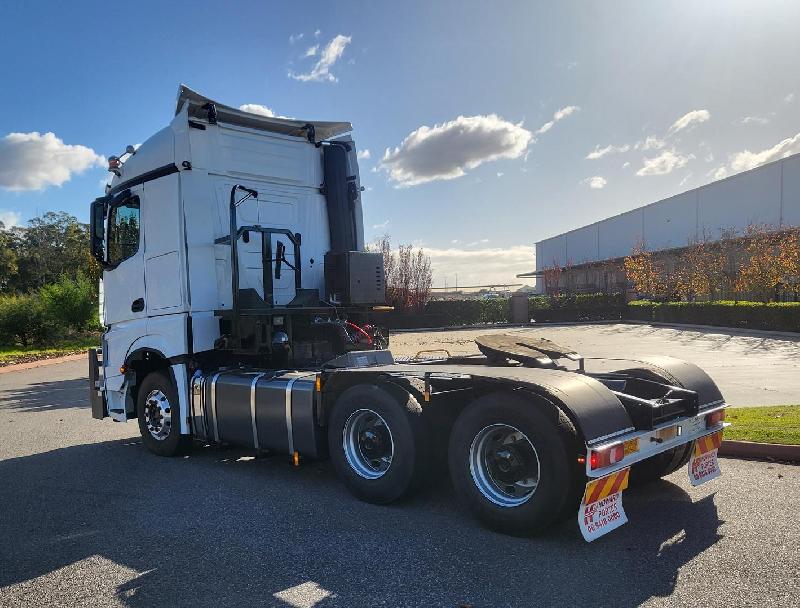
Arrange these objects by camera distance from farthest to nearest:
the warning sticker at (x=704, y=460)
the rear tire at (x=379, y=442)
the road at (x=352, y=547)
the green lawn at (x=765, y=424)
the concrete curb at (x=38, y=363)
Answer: the concrete curb at (x=38, y=363) → the green lawn at (x=765, y=424) → the warning sticker at (x=704, y=460) → the rear tire at (x=379, y=442) → the road at (x=352, y=547)

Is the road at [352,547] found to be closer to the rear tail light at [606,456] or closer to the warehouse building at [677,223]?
the rear tail light at [606,456]

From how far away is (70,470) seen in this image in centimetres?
684

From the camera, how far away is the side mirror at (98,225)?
7754mm

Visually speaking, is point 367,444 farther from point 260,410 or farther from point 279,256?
point 279,256

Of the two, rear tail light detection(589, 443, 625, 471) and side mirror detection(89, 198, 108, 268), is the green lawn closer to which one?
rear tail light detection(589, 443, 625, 471)

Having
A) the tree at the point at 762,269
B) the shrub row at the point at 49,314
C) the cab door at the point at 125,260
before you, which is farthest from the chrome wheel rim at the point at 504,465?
the tree at the point at 762,269

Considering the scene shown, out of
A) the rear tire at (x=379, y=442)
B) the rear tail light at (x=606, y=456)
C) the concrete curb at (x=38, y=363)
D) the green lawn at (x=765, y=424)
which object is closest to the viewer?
the rear tail light at (x=606, y=456)

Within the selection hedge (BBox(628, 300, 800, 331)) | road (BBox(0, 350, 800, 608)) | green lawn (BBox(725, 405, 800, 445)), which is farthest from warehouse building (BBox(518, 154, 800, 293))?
road (BBox(0, 350, 800, 608))

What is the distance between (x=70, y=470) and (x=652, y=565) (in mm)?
6018

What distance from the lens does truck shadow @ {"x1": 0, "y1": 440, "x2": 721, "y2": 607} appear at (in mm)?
3615

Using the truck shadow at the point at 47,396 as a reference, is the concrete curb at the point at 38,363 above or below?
above

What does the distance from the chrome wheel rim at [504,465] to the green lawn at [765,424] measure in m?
3.53

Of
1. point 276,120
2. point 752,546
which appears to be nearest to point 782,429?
point 752,546

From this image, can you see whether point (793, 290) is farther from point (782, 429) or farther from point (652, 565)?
point (652, 565)
